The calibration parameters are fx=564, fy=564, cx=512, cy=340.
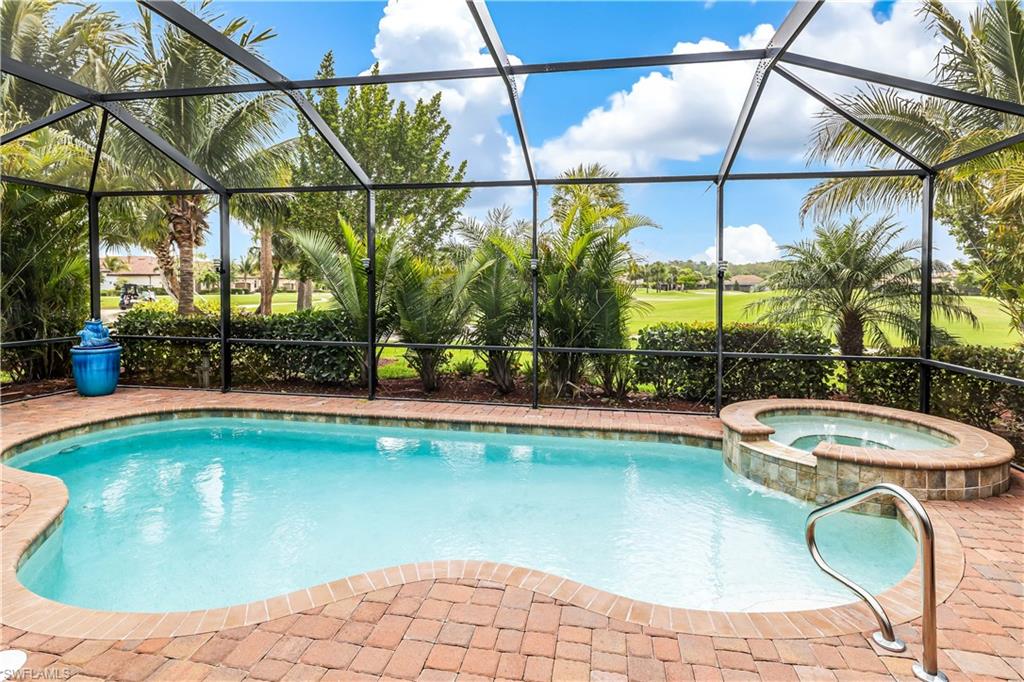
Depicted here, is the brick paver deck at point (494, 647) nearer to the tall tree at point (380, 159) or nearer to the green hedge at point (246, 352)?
the green hedge at point (246, 352)

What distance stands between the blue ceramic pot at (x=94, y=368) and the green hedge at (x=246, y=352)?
2.66 feet

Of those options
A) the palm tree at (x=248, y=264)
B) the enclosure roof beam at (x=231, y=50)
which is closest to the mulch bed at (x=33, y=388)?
the enclosure roof beam at (x=231, y=50)

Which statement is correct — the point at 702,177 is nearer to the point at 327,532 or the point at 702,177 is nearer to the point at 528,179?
the point at 528,179

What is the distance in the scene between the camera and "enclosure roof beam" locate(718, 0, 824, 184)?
417cm

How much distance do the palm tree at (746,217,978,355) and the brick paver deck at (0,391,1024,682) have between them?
18.4ft

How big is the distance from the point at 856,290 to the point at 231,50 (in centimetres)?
833

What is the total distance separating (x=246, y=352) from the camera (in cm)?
929

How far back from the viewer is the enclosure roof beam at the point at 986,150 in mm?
4781

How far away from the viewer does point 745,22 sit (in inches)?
302

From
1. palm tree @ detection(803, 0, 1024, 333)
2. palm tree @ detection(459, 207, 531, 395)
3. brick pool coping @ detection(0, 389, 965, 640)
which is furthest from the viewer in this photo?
palm tree @ detection(459, 207, 531, 395)

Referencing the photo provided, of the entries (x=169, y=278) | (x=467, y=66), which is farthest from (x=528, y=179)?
(x=169, y=278)

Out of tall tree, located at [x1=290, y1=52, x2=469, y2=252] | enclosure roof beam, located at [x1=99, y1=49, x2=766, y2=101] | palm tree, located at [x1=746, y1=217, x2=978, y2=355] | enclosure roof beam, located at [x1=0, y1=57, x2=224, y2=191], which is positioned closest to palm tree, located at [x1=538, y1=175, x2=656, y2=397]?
palm tree, located at [x1=746, y1=217, x2=978, y2=355]

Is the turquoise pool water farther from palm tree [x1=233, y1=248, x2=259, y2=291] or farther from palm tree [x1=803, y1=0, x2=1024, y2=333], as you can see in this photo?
palm tree [x1=233, y1=248, x2=259, y2=291]

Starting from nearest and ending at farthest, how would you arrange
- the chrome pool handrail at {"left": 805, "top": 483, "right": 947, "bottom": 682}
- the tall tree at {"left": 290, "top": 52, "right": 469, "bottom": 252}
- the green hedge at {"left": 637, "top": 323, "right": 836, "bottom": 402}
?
1. the chrome pool handrail at {"left": 805, "top": 483, "right": 947, "bottom": 682}
2. the green hedge at {"left": 637, "top": 323, "right": 836, "bottom": 402}
3. the tall tree at {"left": 290, "top": 52, "right": 469, "bottom": 252}
